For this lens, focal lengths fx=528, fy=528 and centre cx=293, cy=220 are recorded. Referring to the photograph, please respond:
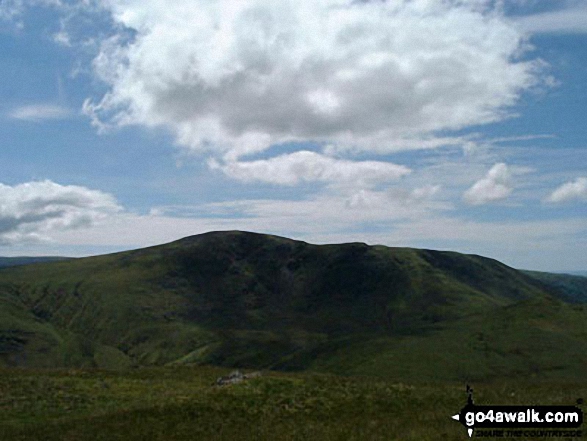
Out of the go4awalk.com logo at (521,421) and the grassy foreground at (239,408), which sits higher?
the go4awalk.com logo at (521,421)

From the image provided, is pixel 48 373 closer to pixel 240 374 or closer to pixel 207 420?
pixel 240 374

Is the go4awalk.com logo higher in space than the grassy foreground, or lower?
higher

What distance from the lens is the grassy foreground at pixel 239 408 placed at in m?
28.8

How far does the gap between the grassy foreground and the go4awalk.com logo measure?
36.5 inches

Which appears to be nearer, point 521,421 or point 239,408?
point 521,421

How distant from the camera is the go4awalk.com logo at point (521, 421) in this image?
22672mm

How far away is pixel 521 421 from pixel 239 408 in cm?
1915

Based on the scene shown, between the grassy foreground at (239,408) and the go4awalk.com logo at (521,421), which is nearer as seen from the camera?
the go4awalk.com logo at (521,421)

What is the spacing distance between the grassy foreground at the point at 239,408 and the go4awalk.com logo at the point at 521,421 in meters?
0.93

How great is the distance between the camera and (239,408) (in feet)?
120

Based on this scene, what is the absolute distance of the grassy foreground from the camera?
28.8m

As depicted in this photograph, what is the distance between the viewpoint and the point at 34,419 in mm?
36125

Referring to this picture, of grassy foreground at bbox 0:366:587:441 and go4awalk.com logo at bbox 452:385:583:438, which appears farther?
grassy foreground at bbox 0:366:587:441

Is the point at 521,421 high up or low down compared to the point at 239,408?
up
